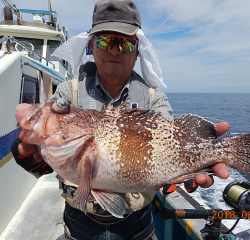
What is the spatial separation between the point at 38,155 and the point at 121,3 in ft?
5.94

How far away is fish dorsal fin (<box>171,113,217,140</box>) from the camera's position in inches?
80.6

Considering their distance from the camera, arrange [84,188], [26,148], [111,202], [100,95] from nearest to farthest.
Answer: [84,188] < [111,202] < [26,148] < [100,95]

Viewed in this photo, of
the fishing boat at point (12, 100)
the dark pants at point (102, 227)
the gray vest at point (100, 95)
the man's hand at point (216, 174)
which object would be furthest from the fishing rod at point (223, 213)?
the fishing boat at point (12, 100)

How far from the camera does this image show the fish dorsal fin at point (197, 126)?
2.05m

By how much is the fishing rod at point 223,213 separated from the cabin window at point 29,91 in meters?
4.04

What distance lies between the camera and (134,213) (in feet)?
7.33

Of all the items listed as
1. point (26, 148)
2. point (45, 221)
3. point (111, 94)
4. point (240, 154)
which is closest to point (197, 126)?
point (240, 154)

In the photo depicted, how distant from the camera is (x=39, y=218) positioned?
4.08 metres

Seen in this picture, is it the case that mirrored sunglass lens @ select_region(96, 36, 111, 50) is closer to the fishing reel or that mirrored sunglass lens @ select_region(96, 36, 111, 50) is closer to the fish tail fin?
the fish tail fin

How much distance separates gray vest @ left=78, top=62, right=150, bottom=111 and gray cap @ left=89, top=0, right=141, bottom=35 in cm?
58

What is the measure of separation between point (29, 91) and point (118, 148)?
14.4ft

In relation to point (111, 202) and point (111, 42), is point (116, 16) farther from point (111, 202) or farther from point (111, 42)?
point (111, 202)

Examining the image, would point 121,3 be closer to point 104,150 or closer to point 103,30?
point 103,30

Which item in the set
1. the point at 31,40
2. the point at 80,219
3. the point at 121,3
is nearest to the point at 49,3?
the point at 31,40
